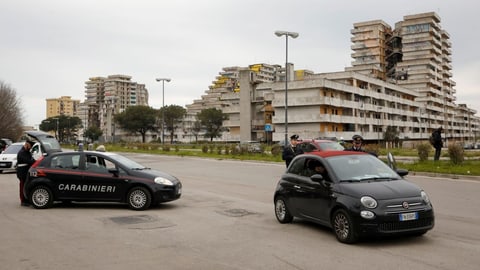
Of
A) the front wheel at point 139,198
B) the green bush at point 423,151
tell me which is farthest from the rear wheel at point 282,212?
the green bush at point 423,151

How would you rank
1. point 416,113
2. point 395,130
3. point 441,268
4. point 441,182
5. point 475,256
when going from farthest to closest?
point 416,113 < point 395,130 < point 441,182 < point 475,256 < point 441,268

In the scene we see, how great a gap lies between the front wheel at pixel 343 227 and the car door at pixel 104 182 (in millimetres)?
5610

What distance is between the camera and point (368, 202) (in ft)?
22.8

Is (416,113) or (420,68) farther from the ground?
(420,68)

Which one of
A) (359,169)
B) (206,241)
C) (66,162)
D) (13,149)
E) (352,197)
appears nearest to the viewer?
(352,197)

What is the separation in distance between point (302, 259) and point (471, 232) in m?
3.61

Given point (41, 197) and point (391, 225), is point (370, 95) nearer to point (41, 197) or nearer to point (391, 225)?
point (41, 197)

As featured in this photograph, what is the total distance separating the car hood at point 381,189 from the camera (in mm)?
7031

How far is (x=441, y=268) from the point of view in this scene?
5711mm

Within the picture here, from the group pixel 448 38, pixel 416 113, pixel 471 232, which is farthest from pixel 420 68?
pixel 471 232

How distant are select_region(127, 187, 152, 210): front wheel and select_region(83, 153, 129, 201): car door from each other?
21 cm

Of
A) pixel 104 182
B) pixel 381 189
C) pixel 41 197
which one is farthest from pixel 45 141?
pixel 381 189

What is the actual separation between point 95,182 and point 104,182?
0.74ft

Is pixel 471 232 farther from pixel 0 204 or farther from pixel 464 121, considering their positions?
pixel 464 121
